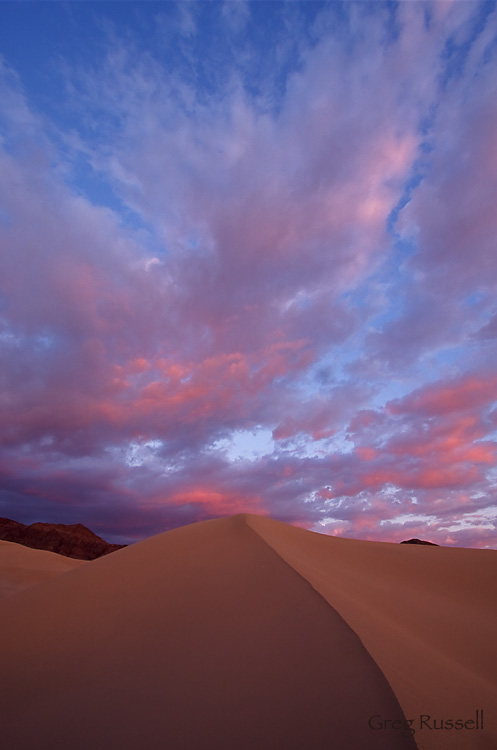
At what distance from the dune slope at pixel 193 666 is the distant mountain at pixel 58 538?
88.9 metres

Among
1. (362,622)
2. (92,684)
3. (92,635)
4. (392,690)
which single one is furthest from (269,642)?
(92,635)

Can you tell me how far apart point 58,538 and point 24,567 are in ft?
261

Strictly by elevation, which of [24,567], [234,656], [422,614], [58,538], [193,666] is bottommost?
[193,666]

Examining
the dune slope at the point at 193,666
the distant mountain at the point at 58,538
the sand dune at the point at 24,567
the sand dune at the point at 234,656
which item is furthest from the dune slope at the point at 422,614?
the distant mountain at the point at 58,538

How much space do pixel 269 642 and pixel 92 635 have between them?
2844 mm

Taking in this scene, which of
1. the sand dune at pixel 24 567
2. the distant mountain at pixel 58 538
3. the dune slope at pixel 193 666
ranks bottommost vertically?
the dune slope at pixel 193 666

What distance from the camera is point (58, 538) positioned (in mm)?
92312

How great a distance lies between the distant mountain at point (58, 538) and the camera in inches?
3501

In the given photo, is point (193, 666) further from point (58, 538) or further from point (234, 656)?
point (58, 538)

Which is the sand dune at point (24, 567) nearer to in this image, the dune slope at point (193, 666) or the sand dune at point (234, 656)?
the sand dune at point (234, 656)

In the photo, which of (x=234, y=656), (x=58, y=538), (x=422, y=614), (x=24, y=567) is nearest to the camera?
(x=234, y=656)

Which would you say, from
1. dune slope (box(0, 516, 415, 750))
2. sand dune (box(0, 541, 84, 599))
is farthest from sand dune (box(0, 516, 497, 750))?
sand dune (box(0, 541, 84, 599))

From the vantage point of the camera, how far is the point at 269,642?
193 inches

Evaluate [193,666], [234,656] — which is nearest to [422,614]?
[234,656]
